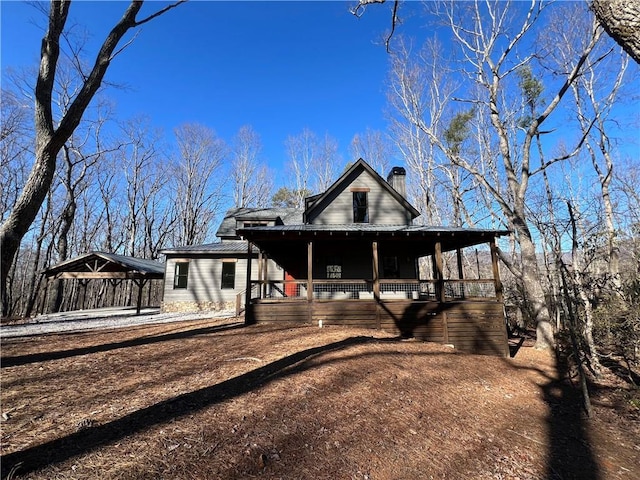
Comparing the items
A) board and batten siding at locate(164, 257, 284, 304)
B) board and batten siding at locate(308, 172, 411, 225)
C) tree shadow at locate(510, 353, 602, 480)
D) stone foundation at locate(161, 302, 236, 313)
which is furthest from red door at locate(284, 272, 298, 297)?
tree shadow at locate(510, 353, 602, 480)

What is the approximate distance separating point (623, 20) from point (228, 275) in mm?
17490

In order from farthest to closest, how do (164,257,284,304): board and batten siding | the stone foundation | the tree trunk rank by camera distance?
(164,257,284,304): board and batten siding → the stone foundation → the tree trunk

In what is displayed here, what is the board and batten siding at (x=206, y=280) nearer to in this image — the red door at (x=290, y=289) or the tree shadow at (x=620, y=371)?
the red door at (x=290, y=289)

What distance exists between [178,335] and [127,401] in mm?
5040

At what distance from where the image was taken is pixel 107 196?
29.5 meters

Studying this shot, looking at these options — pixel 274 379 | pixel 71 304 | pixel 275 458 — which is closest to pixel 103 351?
pixel 274 379

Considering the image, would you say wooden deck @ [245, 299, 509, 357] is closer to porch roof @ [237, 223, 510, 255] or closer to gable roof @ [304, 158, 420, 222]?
porch roof @ [237, 223, 510, 255]

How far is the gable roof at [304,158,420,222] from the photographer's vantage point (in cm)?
1545

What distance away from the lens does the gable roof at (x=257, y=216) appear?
1891 centimetres

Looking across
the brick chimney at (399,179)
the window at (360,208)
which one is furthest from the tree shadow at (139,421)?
the brick chimney at (399,179)

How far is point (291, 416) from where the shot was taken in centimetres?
409

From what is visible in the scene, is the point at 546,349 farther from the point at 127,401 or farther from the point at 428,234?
the point at 127,401

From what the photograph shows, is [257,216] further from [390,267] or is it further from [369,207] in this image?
[390,267]

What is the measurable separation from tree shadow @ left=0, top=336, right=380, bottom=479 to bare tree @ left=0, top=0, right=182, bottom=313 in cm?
201
